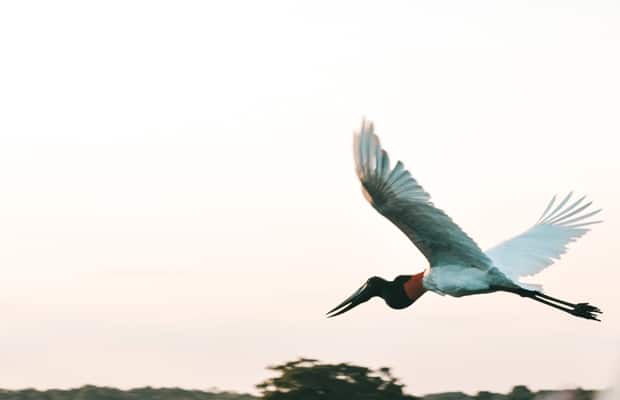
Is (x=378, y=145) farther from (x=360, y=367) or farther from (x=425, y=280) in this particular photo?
(x=360, y=367)

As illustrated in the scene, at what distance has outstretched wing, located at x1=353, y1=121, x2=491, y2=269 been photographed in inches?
664

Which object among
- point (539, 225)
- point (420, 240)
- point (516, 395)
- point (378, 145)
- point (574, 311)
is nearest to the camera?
point (378, 145)

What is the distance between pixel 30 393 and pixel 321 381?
901cm

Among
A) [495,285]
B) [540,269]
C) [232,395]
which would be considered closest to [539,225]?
[540,269]

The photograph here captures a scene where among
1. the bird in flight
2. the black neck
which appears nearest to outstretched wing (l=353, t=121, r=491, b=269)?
the bird in flight

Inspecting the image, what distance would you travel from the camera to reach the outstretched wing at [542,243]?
21562mm

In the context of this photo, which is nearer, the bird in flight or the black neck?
the bird in flight

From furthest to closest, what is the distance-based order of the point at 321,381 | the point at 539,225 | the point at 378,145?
the point at 321,381
the point at 539,225
the point at 378,145

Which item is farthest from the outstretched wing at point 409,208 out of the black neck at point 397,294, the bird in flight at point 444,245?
the black neck at point 397,294

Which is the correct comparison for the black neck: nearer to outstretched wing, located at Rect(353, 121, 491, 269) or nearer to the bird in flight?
the bird in flight

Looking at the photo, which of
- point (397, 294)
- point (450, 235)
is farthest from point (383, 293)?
point (450, 235)

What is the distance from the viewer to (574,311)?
21.3 metres

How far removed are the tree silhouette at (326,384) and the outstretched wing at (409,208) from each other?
21.8 ft

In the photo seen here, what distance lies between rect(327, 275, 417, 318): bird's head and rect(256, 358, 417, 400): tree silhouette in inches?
114
